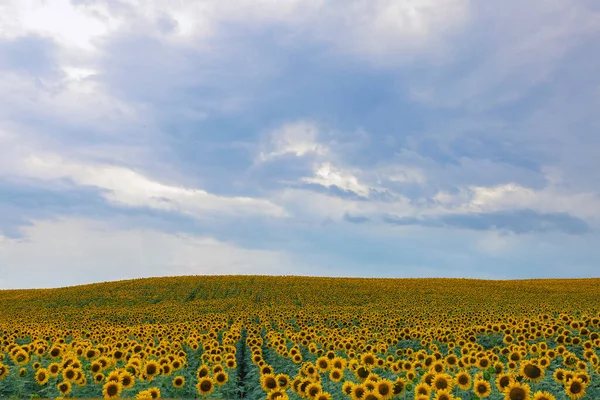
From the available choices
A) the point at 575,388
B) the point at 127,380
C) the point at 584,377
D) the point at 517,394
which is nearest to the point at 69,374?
the point at 127,380

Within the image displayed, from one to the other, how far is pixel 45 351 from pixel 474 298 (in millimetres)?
39680

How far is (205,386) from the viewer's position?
445 inches

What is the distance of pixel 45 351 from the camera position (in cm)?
1745

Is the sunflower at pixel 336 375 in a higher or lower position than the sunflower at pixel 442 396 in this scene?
lower

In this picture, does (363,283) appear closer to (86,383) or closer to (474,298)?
(474,298)

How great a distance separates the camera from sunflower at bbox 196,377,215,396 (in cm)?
1118

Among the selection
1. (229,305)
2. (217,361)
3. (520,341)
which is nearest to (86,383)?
(217,361)

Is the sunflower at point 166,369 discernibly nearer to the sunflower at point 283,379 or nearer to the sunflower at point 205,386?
the sunflower at point 205,386

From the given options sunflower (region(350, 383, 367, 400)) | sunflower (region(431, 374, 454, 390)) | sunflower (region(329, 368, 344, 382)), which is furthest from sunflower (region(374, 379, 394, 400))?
sunflower (region(329, 368, 344, 382))

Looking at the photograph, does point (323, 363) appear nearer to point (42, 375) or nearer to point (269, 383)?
point (269, 383)

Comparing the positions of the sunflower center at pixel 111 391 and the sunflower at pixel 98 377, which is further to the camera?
the sunflower at pixel 98 377

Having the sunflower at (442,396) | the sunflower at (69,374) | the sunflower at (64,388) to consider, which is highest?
the sunflower at (442,396)

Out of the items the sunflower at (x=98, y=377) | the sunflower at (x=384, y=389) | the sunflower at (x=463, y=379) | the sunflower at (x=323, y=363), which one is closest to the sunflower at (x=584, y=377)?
the sunflower at (x=463, y=379)

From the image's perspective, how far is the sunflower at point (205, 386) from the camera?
36.7 feet
